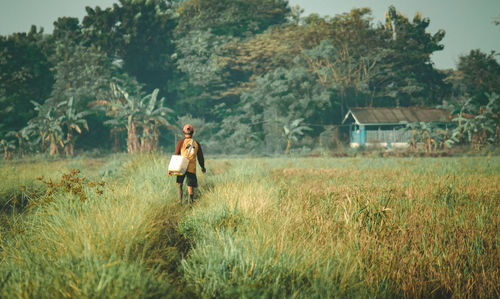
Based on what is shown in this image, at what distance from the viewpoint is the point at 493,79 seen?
31.0m

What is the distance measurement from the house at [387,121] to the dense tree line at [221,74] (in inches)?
78.2

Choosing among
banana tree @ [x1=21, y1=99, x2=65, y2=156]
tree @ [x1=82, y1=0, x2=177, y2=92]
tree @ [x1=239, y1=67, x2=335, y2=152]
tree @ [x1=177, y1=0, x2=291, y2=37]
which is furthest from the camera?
tree @ [x1=177, y1=0, x2=291, y2=37]

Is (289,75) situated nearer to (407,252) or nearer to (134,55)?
(134,55)

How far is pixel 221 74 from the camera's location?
3388cm

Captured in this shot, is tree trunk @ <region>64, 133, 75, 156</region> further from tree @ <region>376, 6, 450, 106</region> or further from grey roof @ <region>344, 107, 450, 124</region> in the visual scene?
tree @ <region>376, 6, 450, 106</region>

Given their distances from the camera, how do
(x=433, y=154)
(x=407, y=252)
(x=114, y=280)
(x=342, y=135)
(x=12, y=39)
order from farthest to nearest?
1. (x=342, y=135)
2. (x=12, y=39)
3. (x=433, y=154)
4. (x=407, y=252)
5. (x=114, y=280)

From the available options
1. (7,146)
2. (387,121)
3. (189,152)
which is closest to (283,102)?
(387,121)

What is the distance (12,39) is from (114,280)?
30700 mm

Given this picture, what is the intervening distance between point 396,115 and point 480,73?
10.1 m

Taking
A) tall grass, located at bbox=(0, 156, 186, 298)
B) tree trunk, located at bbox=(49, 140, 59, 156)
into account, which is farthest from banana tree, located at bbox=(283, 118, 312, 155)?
tall grass, located at bbox=(0, 156, 186, 298)

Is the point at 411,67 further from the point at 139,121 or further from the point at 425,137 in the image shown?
the point at 139,121

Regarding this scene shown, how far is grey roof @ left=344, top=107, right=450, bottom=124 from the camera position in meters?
28.6

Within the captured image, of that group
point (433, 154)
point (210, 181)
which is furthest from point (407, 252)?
point (433, 154)

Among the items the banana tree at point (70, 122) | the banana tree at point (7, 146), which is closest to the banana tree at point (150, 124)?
the banana tree at point (70, 122)
